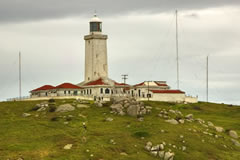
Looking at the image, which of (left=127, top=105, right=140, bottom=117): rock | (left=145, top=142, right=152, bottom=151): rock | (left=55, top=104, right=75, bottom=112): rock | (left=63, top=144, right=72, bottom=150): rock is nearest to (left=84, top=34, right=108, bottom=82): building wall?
(left=55, top=104, right=75, bottom=112): rock

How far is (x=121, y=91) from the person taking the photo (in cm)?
17575

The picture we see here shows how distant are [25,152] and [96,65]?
244 ft

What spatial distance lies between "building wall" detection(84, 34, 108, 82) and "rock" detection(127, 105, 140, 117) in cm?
3851

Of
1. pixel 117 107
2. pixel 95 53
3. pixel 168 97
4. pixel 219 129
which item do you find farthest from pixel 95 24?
pixel 219 129

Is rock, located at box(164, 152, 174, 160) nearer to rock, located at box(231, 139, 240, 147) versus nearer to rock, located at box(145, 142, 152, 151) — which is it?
rock, located at box(145, 142, 152, 151)

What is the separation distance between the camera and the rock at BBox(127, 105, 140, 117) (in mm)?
142000

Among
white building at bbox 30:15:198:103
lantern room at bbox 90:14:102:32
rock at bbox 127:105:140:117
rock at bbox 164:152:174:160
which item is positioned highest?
lantern room at bbox 90:14:102:32

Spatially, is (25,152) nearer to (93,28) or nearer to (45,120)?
(45,120)

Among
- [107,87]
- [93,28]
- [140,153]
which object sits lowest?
[140,153]

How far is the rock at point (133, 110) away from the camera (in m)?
142

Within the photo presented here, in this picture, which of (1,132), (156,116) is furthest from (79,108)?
(1,132)

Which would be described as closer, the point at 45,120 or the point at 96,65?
the point at 45,120

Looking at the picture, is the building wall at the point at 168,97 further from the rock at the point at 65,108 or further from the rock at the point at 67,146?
the rock at the point at 67,146

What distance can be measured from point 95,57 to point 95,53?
1.12m
